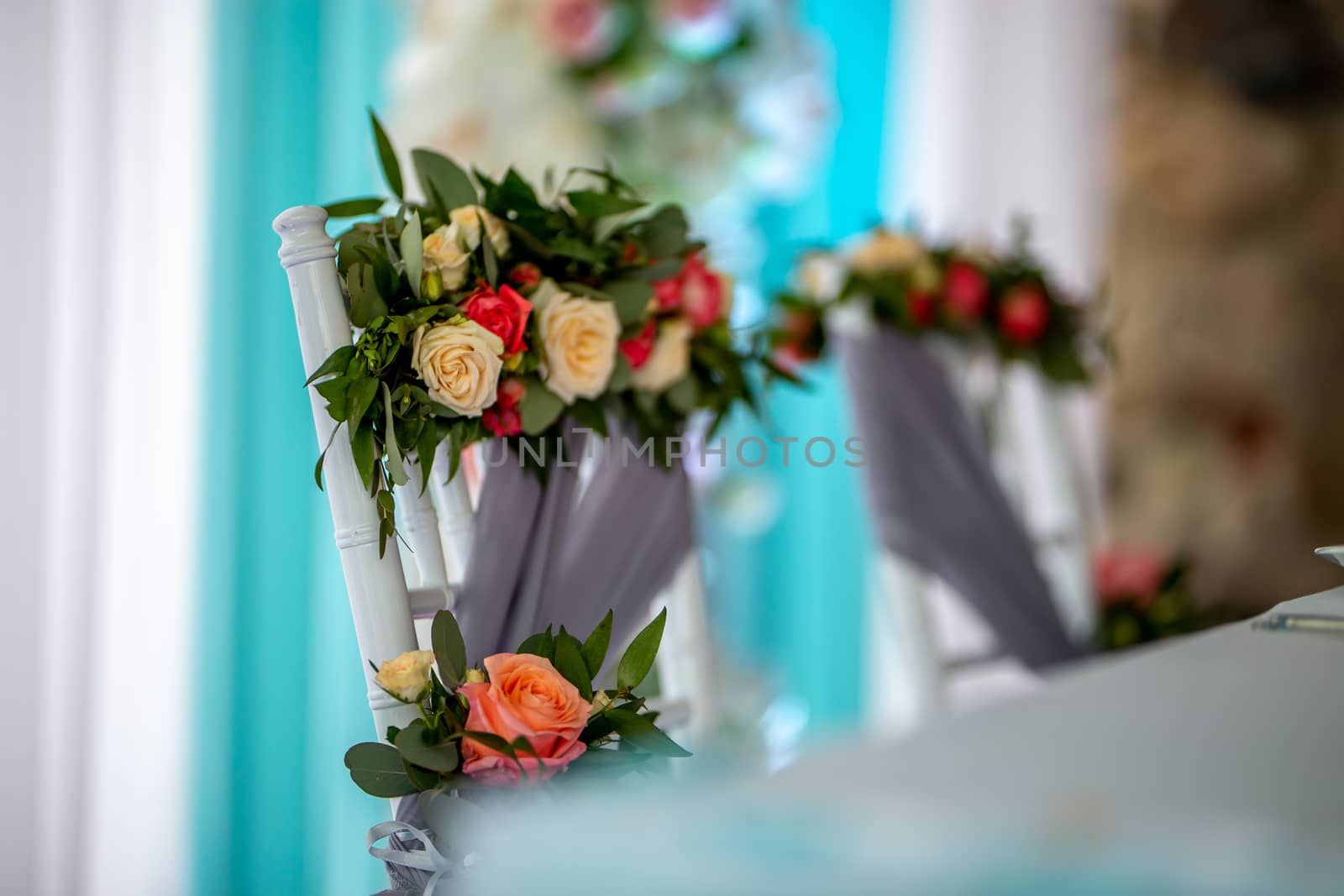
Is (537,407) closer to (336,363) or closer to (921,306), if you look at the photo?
(336,363)

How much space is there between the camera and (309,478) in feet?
4.89

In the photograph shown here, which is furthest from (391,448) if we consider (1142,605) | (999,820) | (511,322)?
(1142,605)

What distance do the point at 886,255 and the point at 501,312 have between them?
0.80 metres

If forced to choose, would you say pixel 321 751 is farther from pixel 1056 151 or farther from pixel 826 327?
pixel 1056 151

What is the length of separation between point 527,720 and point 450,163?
1.36ft

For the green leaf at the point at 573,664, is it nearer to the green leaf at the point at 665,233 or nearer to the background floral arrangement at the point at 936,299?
the green leaf at the point at 665,233

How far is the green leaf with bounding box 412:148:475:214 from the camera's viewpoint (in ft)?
2.50

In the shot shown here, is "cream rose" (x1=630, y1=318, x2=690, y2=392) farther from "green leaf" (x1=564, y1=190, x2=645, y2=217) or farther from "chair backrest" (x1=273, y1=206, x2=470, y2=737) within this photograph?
"chair backrest" (x1=273, y1=206, x2=470, y2=737)

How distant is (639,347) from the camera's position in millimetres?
828

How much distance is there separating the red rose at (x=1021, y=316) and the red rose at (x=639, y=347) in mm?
802

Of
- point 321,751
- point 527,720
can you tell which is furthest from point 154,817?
point 527,720

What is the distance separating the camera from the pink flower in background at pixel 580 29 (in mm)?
1438

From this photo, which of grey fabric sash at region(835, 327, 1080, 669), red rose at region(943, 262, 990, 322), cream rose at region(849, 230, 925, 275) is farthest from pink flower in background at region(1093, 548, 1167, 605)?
cream rose at region(849, 230, 925, 275)

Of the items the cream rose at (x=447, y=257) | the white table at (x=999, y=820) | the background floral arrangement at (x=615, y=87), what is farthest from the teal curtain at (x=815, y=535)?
the white table at (x=999, y=820)
